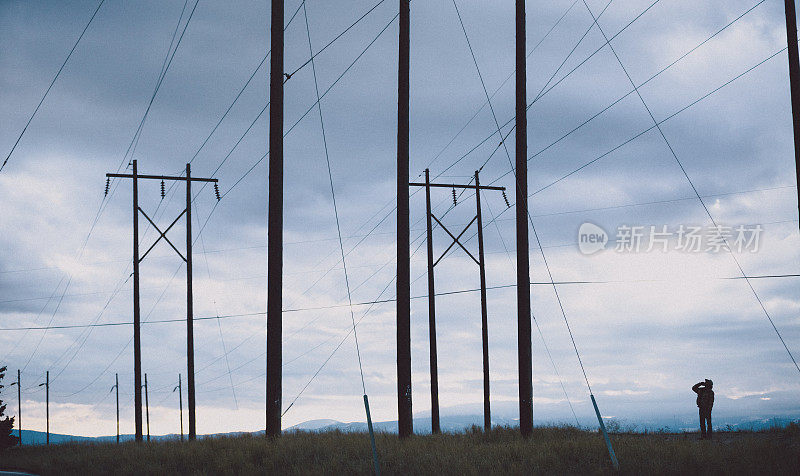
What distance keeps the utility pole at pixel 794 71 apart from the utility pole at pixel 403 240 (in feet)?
30.5

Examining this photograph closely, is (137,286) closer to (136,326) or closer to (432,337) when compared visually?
(136,326)

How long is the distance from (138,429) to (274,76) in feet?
63.2

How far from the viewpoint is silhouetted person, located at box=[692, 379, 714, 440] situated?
22359 millimetres

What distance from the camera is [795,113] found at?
1773cm

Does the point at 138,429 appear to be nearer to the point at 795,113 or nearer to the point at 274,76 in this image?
the point at 274,76

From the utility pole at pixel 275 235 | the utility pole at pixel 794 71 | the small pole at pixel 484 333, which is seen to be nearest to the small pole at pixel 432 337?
the small pole at pixel 484 333

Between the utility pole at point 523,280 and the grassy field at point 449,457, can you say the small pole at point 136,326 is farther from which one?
the utility pole at point 523,280

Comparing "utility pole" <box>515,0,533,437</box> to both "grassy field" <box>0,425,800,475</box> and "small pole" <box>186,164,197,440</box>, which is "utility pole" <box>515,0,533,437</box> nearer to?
"grassy field" <box>0,425,800,475</box>

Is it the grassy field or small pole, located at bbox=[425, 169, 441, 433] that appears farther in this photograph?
small pole, located at bbox=[425, 169, 441, 433]

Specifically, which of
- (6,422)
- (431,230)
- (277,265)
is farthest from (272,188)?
(6,422)

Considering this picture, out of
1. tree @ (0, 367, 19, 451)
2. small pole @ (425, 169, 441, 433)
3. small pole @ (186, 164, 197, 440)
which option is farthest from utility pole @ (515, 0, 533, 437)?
tree @ (0, 367, 19, 451)

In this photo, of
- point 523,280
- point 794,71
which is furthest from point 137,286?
point 794,71

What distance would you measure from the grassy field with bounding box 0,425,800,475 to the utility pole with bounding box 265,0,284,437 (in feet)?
4.14

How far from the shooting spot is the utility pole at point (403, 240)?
18.4 meters
